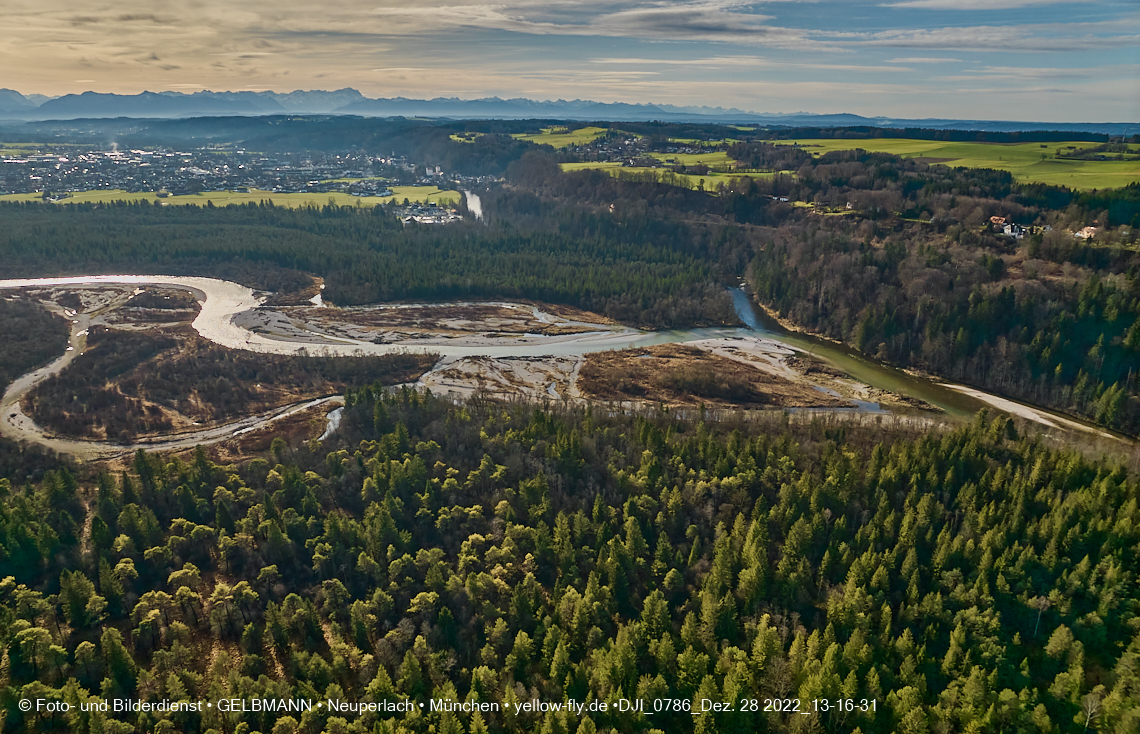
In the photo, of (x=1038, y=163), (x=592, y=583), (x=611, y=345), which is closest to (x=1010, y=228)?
(x=1038, y=163)

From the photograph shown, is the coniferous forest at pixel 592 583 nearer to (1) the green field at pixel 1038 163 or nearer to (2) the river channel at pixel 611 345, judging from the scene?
(2) the river channel at pixel 611 345

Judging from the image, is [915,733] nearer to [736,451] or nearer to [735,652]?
[735,652]

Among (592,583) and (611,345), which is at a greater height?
(611,345)

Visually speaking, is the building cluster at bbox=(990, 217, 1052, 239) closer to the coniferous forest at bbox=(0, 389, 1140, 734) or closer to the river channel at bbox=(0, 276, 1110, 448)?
the river channel at bbox=(0, 276, 1110, 448)

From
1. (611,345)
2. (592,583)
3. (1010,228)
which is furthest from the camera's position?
(1010,228)

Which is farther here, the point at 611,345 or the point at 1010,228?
the point at 1010,228

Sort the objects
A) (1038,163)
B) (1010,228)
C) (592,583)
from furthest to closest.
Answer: (1038,163) → (1010,228) → (592,583)

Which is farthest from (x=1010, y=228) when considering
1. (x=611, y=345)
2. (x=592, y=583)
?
(x=592, y=583)

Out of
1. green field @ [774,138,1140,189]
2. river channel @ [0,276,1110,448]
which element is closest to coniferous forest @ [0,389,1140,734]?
river channel @ [0,276,1110,448]

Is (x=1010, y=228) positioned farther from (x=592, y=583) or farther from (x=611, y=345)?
(x=592, y=583)

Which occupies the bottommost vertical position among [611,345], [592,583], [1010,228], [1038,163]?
[592,583]
